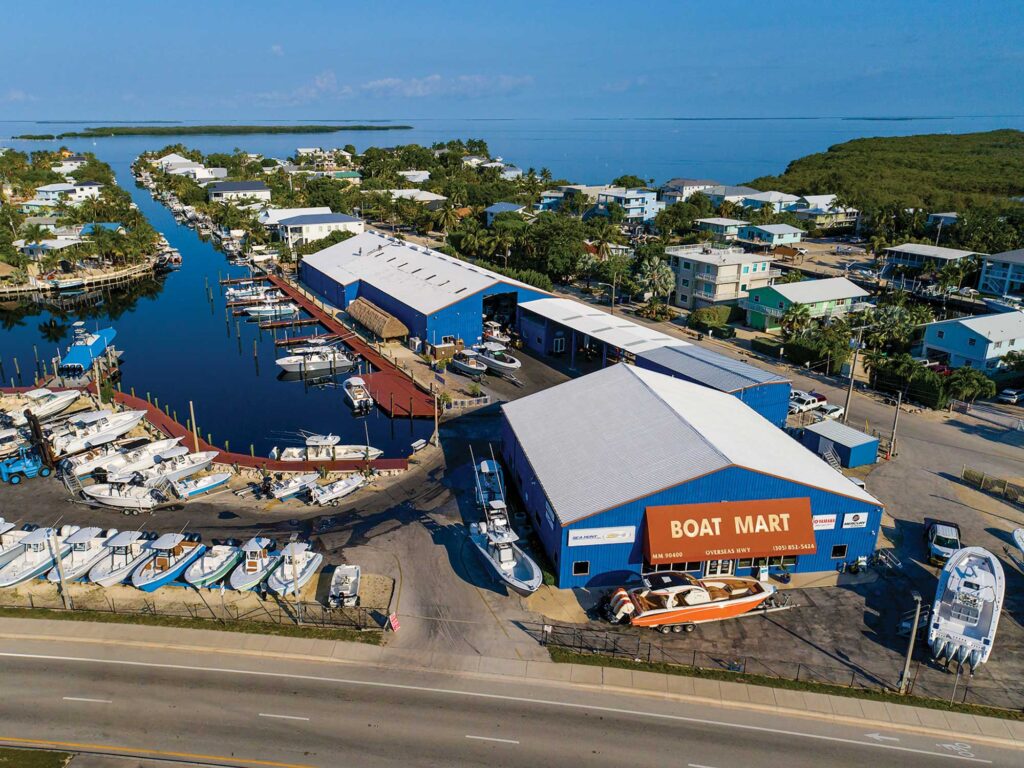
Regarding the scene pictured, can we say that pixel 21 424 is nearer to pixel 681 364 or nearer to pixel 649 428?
pixel 649 428

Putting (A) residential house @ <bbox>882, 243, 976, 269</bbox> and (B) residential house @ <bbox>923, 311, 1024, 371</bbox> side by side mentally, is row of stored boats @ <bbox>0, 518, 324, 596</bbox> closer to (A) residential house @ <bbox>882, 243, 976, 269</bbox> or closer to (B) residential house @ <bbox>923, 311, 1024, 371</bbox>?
(B) residential house @ <bbox>923, 311, 1024, 371</bbox>

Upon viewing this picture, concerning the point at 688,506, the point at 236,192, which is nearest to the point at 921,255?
the point at 688,506

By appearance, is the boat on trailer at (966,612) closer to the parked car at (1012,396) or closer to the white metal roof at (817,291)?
the parked car at (1012,396)

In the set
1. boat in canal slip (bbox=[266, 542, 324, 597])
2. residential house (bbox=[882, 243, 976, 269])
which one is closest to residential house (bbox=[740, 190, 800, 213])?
residential house (bbox=[882, 243, 976, 269])

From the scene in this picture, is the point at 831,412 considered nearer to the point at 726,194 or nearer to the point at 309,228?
the point at 309,228

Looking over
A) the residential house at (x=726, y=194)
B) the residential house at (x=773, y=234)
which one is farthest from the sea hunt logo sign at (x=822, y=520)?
the residential house at (x=726, y=194)

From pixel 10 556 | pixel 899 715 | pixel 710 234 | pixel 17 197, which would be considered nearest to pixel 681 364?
pixel 899 715
